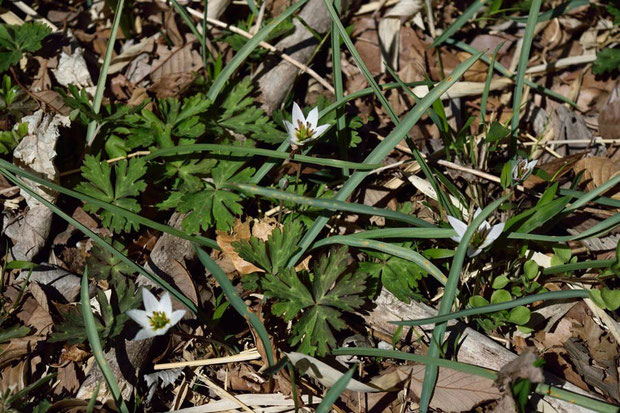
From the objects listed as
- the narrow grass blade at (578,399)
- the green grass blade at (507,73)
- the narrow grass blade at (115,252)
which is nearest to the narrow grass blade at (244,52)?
the narrow grass blade at (115,252)

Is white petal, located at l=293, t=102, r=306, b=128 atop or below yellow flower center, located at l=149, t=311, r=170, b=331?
atop

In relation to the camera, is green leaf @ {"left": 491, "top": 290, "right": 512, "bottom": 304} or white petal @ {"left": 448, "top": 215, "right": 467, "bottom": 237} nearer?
white petal @ {"left": 448, "top": 215, "right": 467, "bottom": 237}

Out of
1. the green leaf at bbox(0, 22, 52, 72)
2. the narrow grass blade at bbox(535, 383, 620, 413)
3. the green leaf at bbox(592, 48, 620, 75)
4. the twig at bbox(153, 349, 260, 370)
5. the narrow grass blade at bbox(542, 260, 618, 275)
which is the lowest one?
the twig at bbox(153, 349, 260, 370)

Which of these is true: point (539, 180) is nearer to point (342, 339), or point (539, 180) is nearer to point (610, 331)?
point (610, 331)

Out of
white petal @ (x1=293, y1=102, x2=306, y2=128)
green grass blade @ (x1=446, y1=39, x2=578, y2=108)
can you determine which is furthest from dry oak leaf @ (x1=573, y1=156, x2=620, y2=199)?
white petal @ (x1=293, y1=102, x2=306, y2=128)

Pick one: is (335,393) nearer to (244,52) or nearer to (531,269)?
(531,269)

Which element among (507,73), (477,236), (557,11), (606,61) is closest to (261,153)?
(477,236)

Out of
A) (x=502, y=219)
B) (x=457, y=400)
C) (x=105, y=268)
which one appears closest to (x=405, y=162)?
(x=502, y=219)

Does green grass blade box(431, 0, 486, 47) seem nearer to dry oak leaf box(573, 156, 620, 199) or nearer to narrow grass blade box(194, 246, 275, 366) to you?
dry oak leaf box(573, 156, 620, 199)
